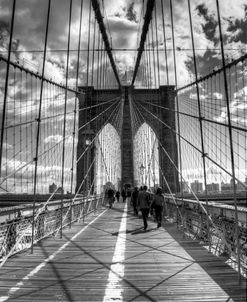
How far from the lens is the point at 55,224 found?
6.57 meters

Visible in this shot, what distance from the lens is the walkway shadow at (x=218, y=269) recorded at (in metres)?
2.71

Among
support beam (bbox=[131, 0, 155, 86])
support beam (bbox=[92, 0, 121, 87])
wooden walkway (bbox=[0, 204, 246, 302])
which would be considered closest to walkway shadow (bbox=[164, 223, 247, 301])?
wooden walkway (bbox=[0, 204, 246, 302])

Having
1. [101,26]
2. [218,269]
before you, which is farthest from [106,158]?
[218,269]

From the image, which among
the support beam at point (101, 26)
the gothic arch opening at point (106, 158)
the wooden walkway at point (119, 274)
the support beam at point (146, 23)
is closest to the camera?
the wooden walkway at point (119, 274)

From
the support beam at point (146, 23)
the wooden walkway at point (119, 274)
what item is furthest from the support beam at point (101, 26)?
the wooden walkway at point (119, 274)

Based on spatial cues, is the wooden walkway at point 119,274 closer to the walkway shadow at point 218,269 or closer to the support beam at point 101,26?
the walkway shadow at point 218,269

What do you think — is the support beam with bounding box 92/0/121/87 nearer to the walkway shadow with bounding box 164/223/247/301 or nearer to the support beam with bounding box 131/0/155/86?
the support beam with bounding box 131/0/155/86

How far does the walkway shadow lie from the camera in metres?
2.71

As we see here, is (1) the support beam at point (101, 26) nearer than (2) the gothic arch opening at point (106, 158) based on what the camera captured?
Yes

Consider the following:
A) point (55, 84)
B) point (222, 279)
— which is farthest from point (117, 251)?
point (55, 84)

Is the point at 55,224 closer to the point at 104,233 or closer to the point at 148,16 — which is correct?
the point at 104,233

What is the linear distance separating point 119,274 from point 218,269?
1068 millimetres

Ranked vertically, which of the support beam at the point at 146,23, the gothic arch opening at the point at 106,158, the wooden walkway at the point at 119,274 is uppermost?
the support beam at the point at 146,23

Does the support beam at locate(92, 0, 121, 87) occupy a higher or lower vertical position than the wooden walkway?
higher
